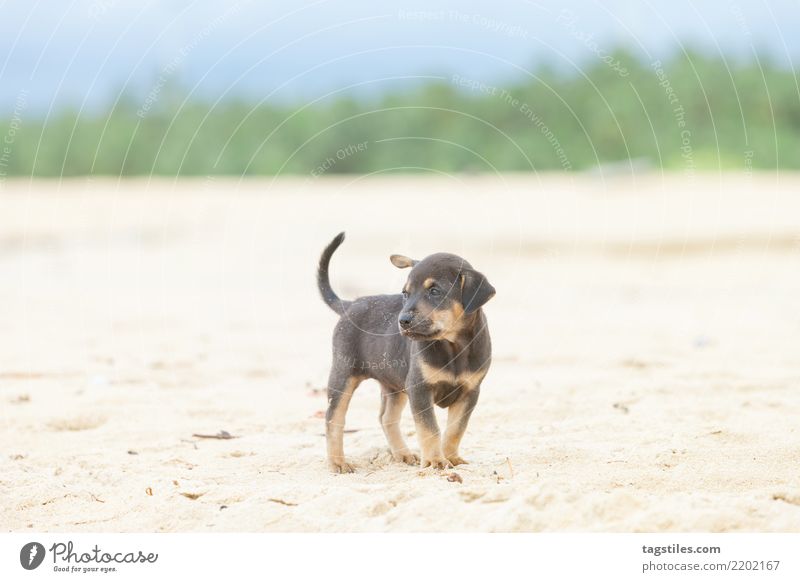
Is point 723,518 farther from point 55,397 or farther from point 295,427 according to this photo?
point 55,397

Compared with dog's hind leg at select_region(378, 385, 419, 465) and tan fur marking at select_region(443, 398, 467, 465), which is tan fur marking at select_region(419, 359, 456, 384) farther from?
dog's hind leg at select_region(378, 385, 419, 465)

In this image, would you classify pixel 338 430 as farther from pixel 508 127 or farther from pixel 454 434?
pixel 508 127

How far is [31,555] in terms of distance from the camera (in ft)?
16.2

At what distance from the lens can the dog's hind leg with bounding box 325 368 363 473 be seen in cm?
614

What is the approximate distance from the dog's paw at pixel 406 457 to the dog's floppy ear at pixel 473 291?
3.48ft

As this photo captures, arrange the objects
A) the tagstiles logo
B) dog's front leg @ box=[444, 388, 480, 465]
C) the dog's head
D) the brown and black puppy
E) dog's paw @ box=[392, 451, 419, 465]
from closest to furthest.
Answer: the tagstiles logo, the dog's head, the brown and black puppy, dog's front leg @ box=[444, 388, 480, 465], dog's paw @ box=[392, 451, 419, 465]

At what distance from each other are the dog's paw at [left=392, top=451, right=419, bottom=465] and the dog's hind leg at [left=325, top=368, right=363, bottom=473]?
29 centimetres

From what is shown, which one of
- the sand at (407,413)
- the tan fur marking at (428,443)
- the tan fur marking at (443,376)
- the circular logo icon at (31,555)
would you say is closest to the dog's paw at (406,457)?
the sand at (407,413)

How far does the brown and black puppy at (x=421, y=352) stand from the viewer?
5723mm

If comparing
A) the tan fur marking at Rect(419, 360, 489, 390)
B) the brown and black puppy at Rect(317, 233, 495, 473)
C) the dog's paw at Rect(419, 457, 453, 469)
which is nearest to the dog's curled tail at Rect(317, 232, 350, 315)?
the brown and black puppy at Rect(317, 233, 495, 473)

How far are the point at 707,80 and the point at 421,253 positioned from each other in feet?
37.4

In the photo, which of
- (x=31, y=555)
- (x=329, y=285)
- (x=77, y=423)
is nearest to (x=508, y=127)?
(x=77, y=423)

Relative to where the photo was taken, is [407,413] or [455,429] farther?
[407,413]

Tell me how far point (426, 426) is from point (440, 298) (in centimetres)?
71
